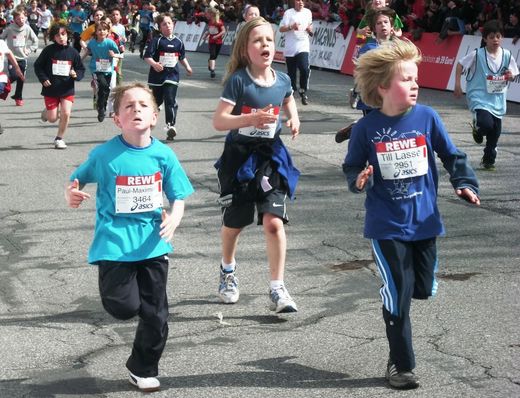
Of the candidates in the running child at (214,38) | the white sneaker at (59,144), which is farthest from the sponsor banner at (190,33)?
the white sneaker at (59,144)

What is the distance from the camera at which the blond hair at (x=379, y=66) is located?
545cm

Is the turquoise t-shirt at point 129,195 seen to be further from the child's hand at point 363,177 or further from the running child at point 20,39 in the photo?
the running child at point 20,39

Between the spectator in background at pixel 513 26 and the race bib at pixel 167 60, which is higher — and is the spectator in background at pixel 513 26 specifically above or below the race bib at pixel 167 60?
above

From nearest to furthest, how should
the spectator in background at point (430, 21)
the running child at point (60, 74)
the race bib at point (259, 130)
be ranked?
the race bib at point (259, 130) → the running child at point (60, 74) → the spectator in background at point (430, 21)

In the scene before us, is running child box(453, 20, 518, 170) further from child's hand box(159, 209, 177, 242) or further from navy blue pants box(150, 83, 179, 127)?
child's hand box(159, 209, 177, 242)

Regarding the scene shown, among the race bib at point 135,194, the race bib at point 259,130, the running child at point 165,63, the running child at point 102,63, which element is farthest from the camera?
the running child at point 102,63

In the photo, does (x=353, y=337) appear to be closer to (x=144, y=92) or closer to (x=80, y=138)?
(x=144, y=92)

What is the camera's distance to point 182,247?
871cm

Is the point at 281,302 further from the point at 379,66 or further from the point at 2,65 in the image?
the point at 2,65

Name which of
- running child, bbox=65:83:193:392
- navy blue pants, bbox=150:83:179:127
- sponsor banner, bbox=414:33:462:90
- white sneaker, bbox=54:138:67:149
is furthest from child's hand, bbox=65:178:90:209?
sponsor banner, bbox=414:33:462:90

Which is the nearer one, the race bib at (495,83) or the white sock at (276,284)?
the white sock at (276,284)

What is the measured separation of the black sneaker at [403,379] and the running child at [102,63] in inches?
525

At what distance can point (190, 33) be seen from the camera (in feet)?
126

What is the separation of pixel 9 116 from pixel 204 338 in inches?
539
